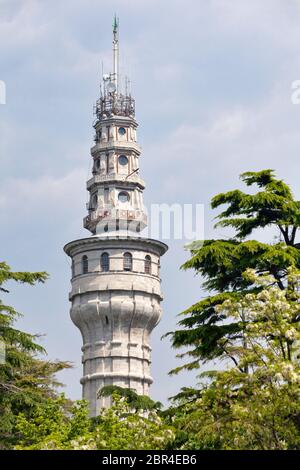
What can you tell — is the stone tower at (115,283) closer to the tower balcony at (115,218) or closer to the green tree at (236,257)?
the tower balcony at (115,218)

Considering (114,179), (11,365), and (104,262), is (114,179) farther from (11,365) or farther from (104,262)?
(11,365)

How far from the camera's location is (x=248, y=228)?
34406 millimetres

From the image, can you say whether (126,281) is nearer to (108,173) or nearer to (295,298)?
(108,173)

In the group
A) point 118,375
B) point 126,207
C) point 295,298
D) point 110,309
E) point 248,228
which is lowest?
point 295,298

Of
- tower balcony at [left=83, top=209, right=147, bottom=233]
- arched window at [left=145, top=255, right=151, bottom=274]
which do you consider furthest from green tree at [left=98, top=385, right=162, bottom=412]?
tower balcony at [left=83, top=209, right=147, bottom=233]

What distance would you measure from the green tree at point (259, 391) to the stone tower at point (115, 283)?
5399 centimetres

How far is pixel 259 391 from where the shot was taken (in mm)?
25906

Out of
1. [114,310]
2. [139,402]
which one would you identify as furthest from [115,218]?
[139,402]

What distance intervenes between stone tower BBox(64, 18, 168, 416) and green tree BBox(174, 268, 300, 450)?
2126 inches

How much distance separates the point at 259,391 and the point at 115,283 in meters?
57.7

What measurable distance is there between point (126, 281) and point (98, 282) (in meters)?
2.25
